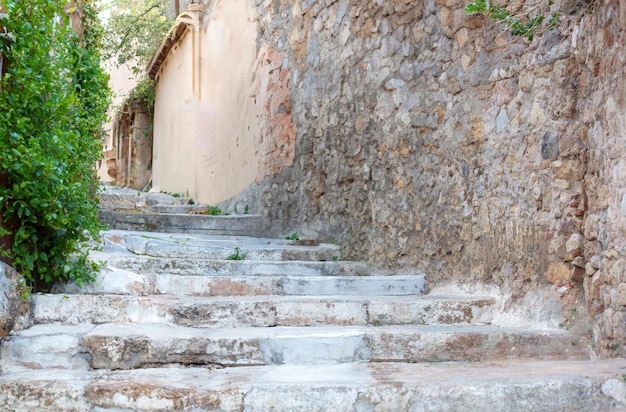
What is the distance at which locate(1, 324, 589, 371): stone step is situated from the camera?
279 centimetres

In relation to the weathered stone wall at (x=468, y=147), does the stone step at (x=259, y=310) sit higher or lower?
lower

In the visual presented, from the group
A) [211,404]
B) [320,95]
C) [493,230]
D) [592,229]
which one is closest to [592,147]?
[592,229]

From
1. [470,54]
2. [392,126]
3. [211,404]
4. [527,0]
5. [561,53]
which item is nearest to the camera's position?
[211,404]

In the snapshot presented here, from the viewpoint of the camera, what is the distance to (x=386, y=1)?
470 centimetres

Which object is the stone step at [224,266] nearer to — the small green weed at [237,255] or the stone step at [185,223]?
the small green weed at [237,255]

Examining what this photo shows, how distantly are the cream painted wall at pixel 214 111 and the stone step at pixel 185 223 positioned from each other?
71 centimetres

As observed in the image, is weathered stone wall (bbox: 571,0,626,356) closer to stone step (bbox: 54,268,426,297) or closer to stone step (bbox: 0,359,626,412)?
stone step (bbox: 0,359,626,412)

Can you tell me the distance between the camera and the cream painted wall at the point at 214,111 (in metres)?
7.81

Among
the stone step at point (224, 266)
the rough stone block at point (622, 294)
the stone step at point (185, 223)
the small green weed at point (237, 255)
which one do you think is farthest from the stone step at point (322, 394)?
the stone step at point (185, 223)

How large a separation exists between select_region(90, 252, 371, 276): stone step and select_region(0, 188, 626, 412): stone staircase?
0.01 metres

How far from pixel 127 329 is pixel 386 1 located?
Answer: 2.82 m

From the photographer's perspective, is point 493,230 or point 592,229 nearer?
point 592,229

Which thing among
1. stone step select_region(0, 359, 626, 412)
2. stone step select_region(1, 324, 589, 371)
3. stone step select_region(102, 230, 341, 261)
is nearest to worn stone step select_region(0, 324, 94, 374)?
stone step select_region(1, 324, 589, 371)

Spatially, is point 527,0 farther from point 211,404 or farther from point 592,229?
point 211,404
